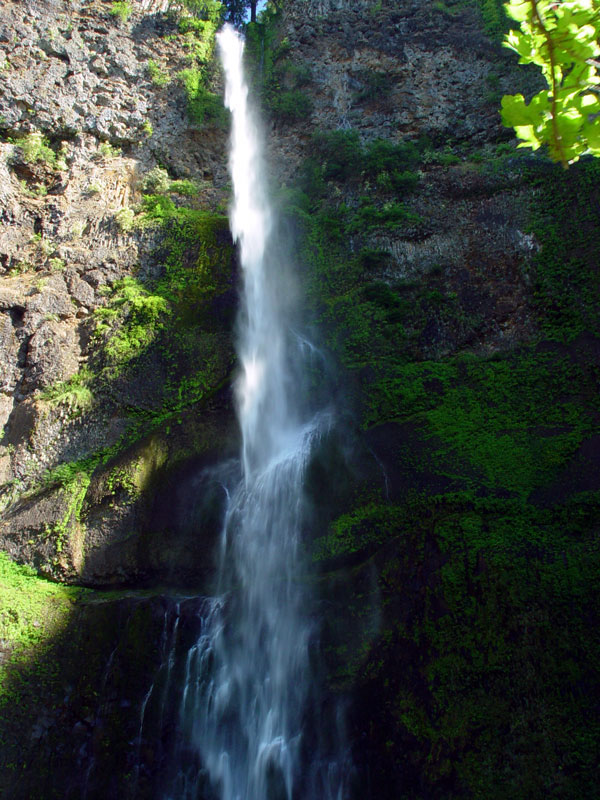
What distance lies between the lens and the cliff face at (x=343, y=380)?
247 inches

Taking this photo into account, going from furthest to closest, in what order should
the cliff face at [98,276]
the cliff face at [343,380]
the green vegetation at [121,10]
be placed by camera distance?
the green vegetation at [121,10], the cliff face at [98,276], the cliff face at [343,380]

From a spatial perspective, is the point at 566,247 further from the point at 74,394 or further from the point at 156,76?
the point at 156,76

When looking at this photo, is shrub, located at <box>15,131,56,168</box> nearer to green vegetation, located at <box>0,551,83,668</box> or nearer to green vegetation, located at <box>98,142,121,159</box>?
green vegetation, located at <box>98,142,121,159</box>

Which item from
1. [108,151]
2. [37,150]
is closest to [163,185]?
[108,151]

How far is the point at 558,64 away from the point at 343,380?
801cm

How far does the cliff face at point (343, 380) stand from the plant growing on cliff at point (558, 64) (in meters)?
5.37

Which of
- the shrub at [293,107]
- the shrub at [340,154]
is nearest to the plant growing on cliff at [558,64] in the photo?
the shrub at [340,154]

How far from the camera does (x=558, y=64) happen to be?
1.89 metres

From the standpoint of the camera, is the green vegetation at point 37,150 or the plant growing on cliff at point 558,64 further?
the green vegetation at point 37,150

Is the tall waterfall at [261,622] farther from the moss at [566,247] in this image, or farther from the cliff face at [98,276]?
the moss at [566,247]

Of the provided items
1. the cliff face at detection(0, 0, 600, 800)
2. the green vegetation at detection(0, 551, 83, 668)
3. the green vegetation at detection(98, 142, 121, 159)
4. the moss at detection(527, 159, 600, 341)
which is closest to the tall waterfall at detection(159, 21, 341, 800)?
the cliff face at detection(0, 0, 600, 800)

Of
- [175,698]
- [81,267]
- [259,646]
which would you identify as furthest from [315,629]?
[81,267]

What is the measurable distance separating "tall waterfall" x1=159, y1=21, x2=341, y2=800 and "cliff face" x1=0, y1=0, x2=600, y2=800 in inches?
13.3

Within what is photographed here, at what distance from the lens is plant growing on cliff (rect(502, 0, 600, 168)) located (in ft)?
5.95
